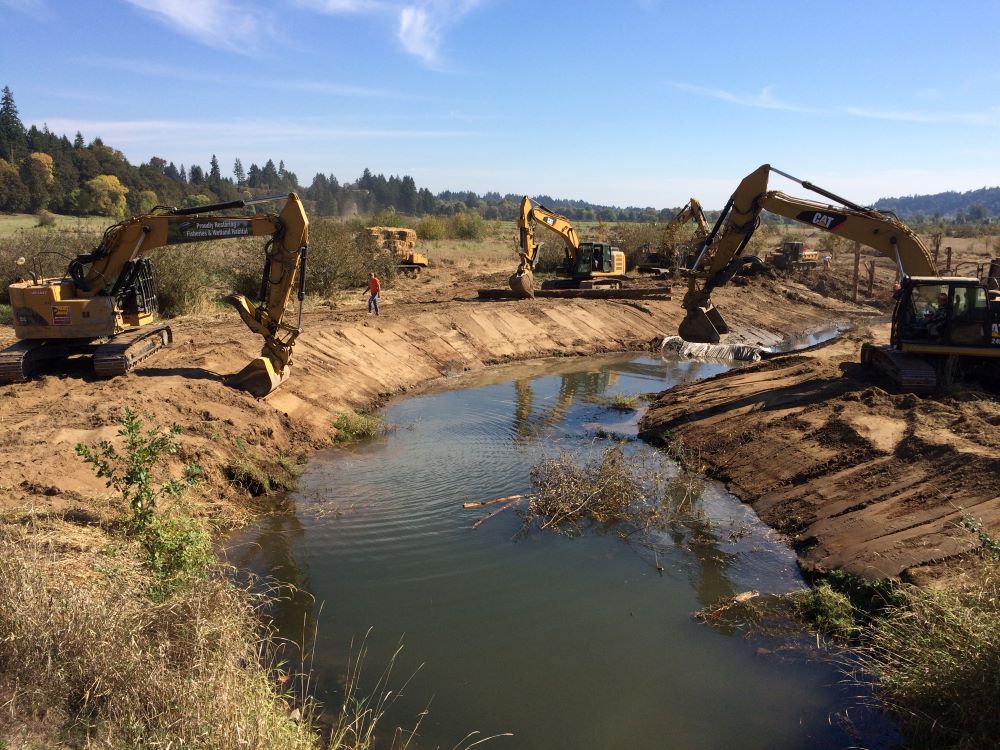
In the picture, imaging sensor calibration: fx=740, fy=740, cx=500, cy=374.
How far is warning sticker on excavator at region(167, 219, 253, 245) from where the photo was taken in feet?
46.4

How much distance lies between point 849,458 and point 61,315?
14129 millimetres

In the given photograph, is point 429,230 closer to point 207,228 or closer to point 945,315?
point 207,228

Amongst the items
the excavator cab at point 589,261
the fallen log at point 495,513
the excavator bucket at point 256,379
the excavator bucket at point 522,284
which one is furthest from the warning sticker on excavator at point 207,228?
the excavator cab at point 589,261

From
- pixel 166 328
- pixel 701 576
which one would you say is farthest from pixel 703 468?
pixel 166 328

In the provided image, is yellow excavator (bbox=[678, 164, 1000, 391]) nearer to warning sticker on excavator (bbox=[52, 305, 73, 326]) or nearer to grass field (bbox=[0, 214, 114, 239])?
warning sticker on excavator (bbox=[52, 305, 73, 326])

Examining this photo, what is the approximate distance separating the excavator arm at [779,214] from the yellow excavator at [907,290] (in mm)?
19

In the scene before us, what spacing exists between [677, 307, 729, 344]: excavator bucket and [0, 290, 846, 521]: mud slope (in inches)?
258

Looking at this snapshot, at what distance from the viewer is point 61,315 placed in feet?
45.9

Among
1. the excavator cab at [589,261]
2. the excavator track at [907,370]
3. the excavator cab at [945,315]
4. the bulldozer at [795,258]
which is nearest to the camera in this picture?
the excavator track at [907,370]

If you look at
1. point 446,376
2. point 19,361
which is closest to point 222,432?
point 19,361

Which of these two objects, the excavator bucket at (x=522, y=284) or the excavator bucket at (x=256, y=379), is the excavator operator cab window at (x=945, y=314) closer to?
the excavator bucket at (x=256, y=379)

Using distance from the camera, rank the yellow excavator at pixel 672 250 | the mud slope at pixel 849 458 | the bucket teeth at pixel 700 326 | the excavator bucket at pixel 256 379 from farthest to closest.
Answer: the yellow excavator at pixel 672 250 → the bucket teeth at pixel 700 326 → the excavator bucket at pixel 256 379 → the mud slope at pixel 849 458

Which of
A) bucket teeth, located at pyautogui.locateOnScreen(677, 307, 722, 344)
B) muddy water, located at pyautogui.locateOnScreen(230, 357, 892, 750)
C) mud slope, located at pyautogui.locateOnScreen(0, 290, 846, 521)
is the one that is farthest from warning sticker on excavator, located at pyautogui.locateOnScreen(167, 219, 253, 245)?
bucket teeth, located at pyautogui.locateOnScreen(677, 307, 722, 344)

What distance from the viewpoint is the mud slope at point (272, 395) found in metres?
10.7
